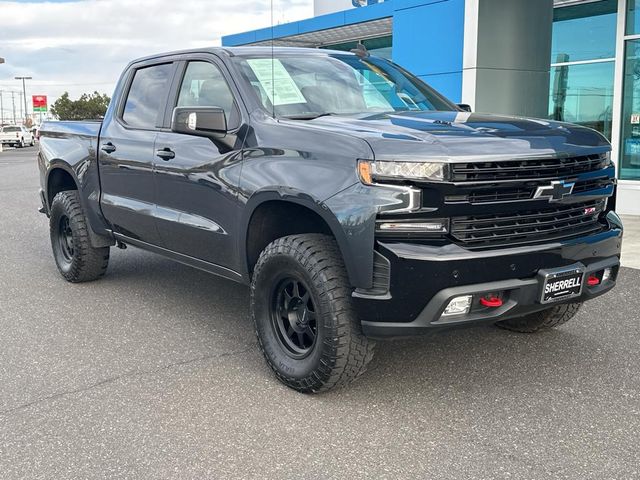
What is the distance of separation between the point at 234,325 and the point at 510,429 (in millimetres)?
2385

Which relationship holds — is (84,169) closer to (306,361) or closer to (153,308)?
(153,308)

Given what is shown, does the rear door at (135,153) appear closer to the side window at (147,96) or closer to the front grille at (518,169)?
the side window at (147,96)

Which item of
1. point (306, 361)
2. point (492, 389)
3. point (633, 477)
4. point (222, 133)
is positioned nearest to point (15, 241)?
point (222, 133)

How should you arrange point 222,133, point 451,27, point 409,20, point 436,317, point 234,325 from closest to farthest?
point 436,317, point 222,133, point 234,325, point 451,27, point 409,20

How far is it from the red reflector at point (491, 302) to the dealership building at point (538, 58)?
24.4 feet

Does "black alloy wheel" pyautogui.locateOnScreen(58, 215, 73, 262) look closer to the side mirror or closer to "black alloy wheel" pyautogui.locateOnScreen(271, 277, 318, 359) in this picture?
the side mirror

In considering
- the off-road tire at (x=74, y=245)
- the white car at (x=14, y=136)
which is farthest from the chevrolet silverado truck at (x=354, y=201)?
the white car at (x=14, y=136)

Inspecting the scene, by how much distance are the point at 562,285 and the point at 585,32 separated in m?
10.3

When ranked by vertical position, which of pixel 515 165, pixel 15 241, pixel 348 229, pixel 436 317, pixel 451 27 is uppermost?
pixel 451 27

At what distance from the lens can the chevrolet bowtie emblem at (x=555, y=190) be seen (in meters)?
3.59

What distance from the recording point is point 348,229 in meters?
3.49

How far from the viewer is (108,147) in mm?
5707

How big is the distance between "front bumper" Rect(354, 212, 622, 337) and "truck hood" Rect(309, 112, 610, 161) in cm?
44

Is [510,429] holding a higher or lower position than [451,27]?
lower
